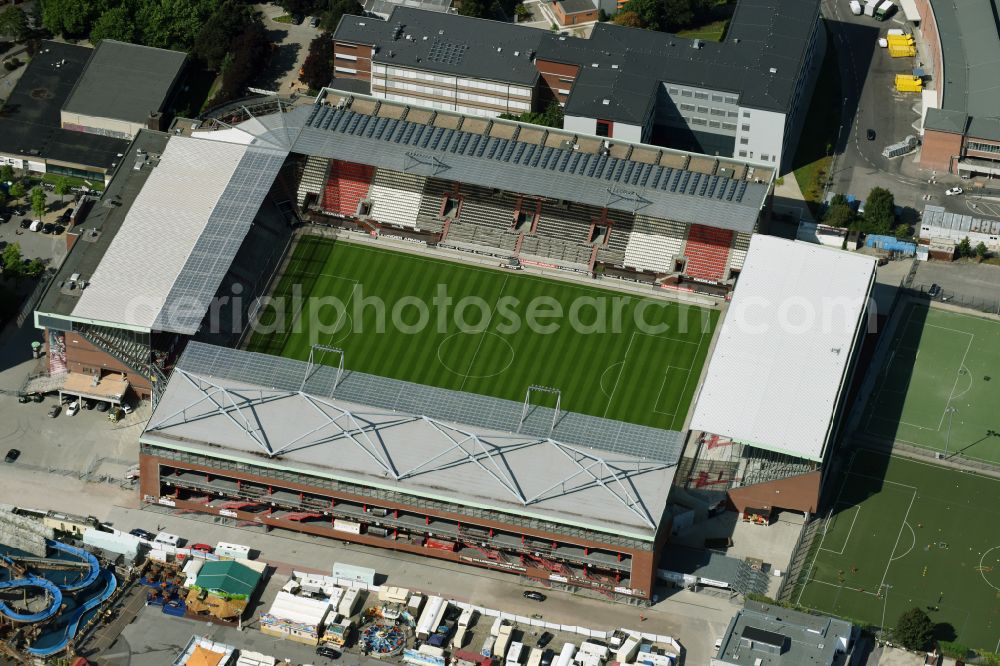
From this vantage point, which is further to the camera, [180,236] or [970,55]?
[970,55]

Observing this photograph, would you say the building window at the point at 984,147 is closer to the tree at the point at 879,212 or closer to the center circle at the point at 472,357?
the tree at the point at 879,212

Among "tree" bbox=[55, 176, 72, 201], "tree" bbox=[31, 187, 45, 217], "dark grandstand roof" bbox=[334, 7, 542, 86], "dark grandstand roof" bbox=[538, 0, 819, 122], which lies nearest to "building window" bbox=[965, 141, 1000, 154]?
"dark grandstand roof" bbox=[538, 0, 819, 122]

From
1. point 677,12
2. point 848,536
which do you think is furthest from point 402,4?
point 848,536

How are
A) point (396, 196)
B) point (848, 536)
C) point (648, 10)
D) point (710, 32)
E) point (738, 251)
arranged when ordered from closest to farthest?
point (848, 536) → point (738, 251) → point (396, 196) → point (648, 10) → point (710, 32)

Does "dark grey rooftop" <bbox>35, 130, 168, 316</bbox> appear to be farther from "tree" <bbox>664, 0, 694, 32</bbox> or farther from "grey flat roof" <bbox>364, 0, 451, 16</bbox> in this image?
"tree" <bbox>664, 0, 694, 32</bbox>

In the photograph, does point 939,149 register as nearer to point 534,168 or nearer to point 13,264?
point 534,168

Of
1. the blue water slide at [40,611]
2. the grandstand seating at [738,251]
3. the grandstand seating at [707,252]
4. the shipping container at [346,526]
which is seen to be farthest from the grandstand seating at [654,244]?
the blue water slide at [40,611]
